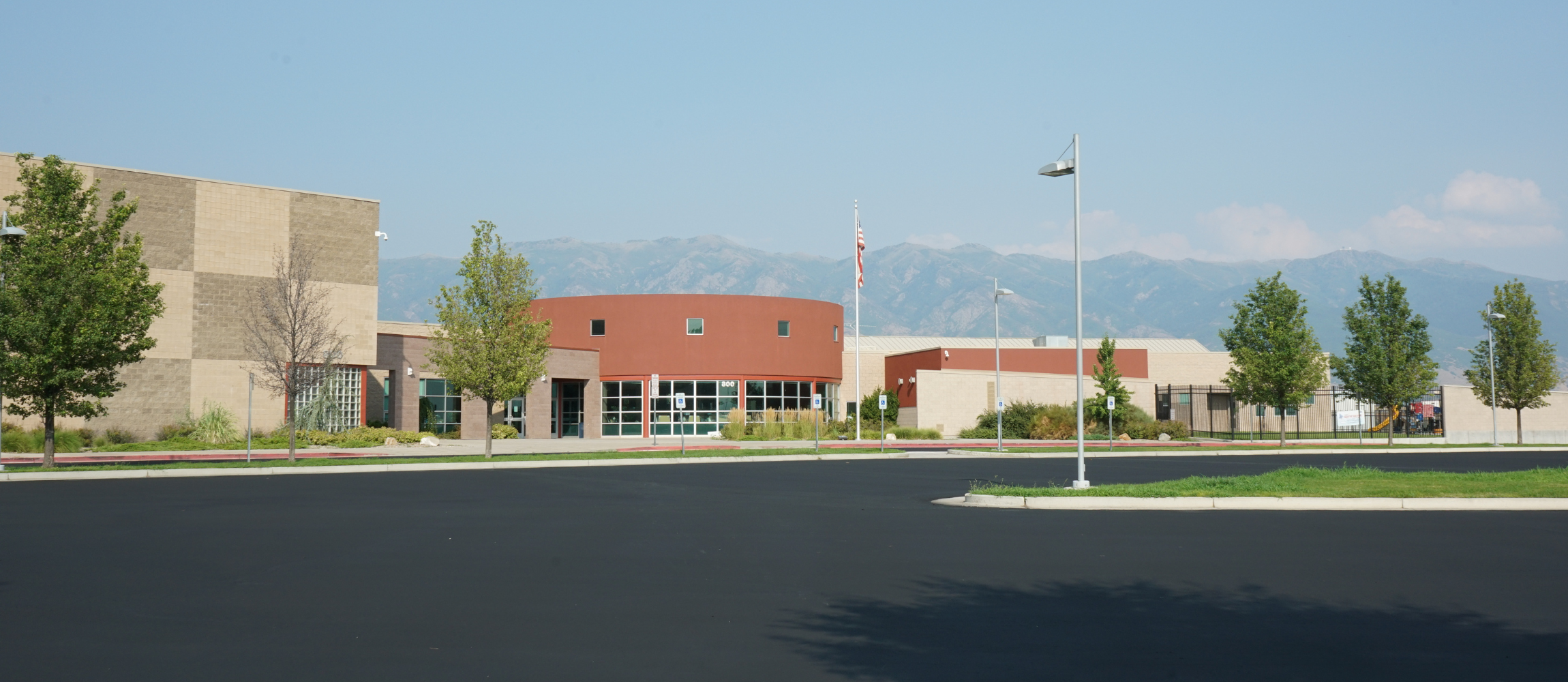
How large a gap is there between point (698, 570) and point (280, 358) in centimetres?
3514

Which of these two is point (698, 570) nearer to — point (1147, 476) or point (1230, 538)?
point (1230, 538)

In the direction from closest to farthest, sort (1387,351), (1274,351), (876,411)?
(1274,351)
(1387,351)
(876,411)

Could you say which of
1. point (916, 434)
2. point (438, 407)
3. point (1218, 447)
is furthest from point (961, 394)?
point (438, 407)

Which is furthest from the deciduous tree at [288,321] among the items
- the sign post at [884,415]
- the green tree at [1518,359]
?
the green tree at [1518,359]

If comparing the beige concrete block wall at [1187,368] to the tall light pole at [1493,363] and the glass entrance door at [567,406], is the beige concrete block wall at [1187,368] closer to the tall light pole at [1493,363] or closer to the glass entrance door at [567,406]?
the tall light pole at [1493,363]

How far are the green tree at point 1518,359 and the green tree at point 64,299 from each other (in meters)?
49.1

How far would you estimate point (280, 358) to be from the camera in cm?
4106

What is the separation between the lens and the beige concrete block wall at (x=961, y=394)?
179ft

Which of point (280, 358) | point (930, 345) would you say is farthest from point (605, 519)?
point (930, 345)

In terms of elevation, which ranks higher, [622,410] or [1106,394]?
[1106,394]

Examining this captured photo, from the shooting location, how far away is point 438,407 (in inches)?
1992

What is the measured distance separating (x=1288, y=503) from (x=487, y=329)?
23.9 m

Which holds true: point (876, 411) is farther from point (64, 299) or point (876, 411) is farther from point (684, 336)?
point (64, 299)

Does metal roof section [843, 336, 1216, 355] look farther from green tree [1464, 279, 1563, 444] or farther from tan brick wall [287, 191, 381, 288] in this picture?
tan brick wall [287, 191, 381, 288]
